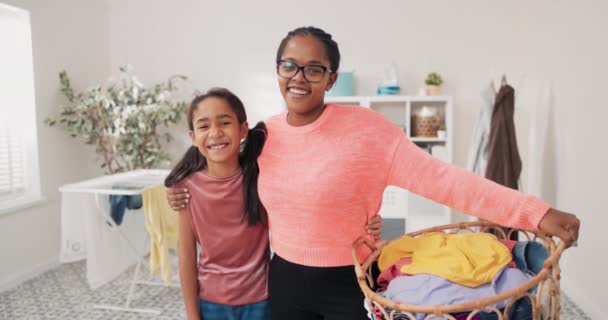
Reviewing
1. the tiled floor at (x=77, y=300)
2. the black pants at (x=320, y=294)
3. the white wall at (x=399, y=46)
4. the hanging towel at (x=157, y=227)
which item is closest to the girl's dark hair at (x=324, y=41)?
the black pants at (x=320, y=294)

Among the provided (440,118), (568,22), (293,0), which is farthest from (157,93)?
(568,22)

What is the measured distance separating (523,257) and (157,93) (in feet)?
10.6

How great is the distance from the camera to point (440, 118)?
3496 millimetres

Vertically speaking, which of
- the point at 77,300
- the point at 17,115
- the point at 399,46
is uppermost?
the point at 399,46

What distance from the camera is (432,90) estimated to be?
11.3ft

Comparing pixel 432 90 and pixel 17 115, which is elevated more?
pixel 432 90

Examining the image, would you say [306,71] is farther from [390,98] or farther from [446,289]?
[390,98]

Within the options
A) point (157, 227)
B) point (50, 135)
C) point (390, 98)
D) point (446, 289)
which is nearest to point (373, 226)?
point (446, 289)

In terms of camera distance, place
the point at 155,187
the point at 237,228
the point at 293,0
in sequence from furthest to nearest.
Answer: the point at 293,0 < the point at 155,187 < the point at 237,228

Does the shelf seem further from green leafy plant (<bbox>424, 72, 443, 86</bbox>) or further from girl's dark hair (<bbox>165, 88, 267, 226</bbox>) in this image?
girl's dark hair (<bbox>165, 88, 267, 226</bbox>)

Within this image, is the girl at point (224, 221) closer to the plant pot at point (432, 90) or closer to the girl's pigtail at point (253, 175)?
the girl's pigtail at point (253, 175)

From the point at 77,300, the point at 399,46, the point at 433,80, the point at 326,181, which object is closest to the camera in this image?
the point at 326,181

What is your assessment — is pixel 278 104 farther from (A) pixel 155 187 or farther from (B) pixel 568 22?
(B) pixel 568 22

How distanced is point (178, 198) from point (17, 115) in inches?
102
